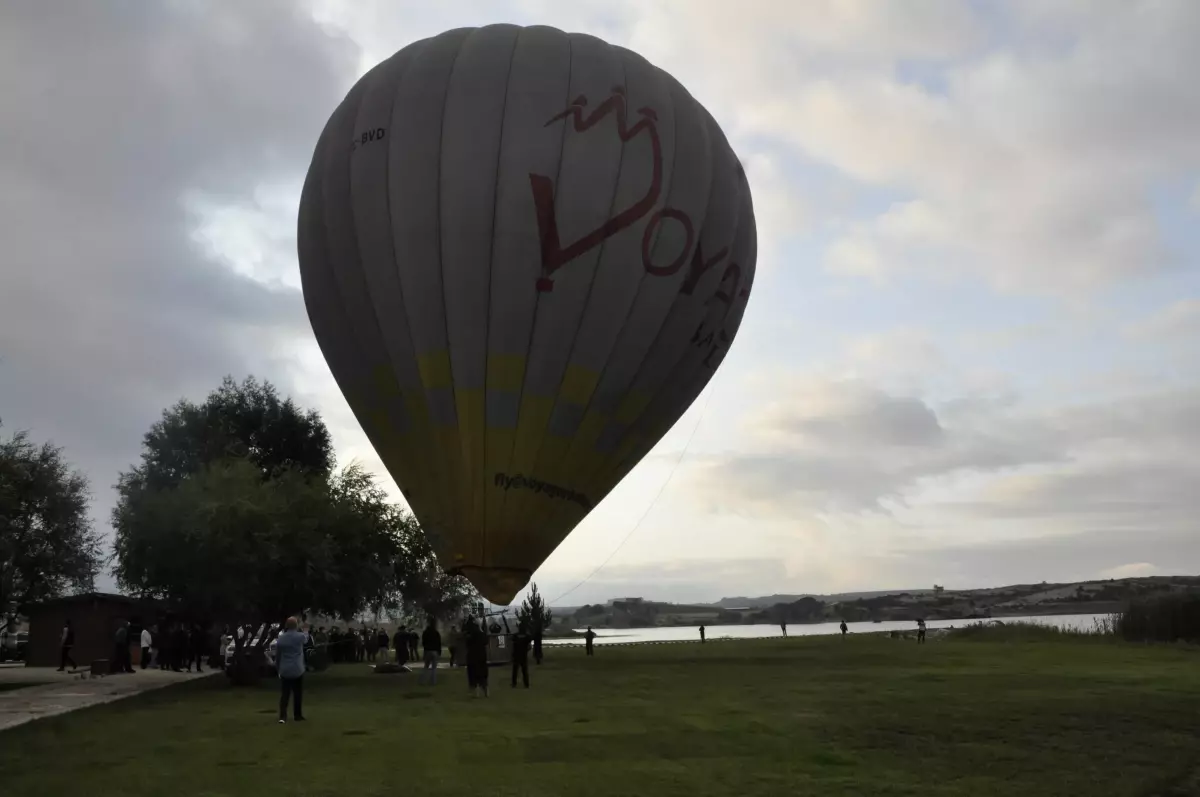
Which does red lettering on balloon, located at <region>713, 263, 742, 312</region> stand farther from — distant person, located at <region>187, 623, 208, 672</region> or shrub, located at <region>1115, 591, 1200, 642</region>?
shrub, located at <region>1115, 591, 1200, 642</region>

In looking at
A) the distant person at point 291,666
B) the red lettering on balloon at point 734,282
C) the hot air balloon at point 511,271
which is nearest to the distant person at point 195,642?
the hot air balloon at point 511,271

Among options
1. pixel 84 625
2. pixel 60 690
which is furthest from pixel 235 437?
pixel 60 690

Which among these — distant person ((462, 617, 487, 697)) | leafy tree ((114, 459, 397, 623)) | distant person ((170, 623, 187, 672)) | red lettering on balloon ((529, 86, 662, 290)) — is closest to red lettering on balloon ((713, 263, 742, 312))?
red lettering on balloon ((529, 86, 662, 290))

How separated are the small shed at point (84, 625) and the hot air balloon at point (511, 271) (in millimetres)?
24103

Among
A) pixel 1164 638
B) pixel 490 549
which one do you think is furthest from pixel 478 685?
pixel 1164 638

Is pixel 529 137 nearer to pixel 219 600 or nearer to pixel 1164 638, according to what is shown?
pixel 219 600

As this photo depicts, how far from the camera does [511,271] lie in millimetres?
22391

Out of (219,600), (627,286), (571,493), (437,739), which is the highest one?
(627,286)

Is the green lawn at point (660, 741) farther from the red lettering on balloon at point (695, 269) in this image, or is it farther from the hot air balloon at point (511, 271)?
the red lettering on balloon at point (695, 269)

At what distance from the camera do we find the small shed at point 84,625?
137 ft

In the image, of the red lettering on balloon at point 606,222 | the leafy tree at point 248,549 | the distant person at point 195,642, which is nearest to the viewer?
the red lettering on balloon at point 606,222

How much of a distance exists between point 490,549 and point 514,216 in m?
7.73

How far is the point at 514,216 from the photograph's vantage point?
882 inches

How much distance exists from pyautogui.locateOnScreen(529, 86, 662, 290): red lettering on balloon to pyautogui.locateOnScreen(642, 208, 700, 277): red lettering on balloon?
0.35m
